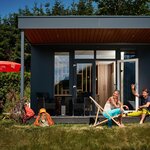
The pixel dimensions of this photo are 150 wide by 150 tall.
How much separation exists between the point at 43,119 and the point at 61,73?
13.3 feet

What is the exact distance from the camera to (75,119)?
446 inches

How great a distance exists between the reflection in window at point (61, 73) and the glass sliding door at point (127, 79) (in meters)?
1.83

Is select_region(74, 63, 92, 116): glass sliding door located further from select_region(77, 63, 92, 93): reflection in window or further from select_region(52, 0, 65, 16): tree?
select_region(52, 0, 65, 16): tree

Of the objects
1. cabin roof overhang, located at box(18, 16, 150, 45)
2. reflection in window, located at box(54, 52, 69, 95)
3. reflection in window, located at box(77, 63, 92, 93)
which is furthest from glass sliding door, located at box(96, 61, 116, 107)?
cabin roof overhang, located at box(18, 16, 150, 45)

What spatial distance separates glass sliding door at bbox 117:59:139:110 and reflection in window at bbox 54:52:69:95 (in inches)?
72.2

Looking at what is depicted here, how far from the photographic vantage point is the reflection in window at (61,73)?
Result: 14141 mm

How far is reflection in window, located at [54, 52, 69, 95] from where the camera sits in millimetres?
14141

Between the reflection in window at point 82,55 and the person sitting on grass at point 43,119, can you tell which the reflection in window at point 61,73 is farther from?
the person sitting on grass at point 43,119

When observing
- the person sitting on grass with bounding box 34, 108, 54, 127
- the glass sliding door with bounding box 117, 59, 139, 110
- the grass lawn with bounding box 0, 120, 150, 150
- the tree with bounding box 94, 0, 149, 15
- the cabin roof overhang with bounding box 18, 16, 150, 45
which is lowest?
the grass lawn with bounding box 0, 120, 150, 150

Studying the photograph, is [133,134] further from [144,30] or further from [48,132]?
[144,30]

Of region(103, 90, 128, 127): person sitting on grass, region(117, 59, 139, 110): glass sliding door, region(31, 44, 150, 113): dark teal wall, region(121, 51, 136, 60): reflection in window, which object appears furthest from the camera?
region(121, 51, 136, 60): reflection in window

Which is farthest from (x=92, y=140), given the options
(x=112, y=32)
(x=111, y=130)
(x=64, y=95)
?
(x=64, y=95)

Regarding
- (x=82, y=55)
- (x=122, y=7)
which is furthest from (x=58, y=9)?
(x=82, y=55)

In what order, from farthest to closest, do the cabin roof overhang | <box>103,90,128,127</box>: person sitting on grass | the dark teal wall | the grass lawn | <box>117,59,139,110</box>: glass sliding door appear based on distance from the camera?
the dark teal wall < <box>117,59,139,110</box>: glass sliding door < the cabin roof overhang < <box>103,90,128,127</box>: person sitting on grass < the grass lawn
